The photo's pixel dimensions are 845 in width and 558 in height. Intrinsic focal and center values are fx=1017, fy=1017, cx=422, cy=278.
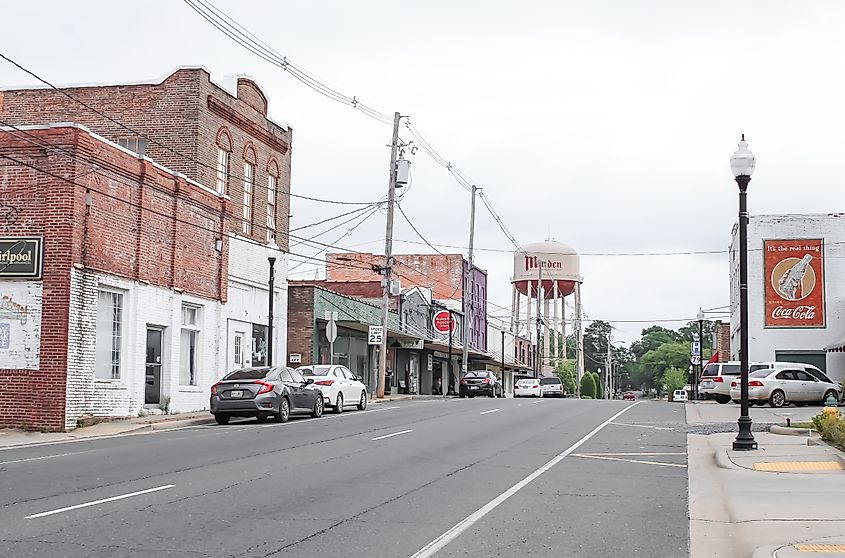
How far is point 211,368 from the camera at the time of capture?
3147 centimetres

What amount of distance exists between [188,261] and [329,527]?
21079mm

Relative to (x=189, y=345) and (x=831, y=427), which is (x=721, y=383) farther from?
(x=831, y=427)

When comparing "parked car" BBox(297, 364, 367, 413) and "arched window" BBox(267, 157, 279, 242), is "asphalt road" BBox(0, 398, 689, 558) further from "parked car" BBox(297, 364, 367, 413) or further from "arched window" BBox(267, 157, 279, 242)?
"arched window" BBox(267, 157, 279, 242)

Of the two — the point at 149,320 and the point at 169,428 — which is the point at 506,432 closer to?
the point at 169,428

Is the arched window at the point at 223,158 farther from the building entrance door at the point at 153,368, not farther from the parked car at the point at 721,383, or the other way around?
the parked car at the point at 721,383

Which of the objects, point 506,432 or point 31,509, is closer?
point 31,509

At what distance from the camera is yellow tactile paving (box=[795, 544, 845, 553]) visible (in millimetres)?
8547

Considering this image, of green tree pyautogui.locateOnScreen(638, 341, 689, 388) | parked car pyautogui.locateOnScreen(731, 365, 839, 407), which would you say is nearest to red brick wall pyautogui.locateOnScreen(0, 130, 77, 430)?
parked car pyautogui.locateOnScreen(731, 365, 839, 407)

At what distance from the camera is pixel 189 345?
3058 cm

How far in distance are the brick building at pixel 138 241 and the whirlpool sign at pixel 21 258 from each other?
157 millimetres

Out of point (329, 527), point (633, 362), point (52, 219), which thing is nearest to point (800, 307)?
point (52, 219)

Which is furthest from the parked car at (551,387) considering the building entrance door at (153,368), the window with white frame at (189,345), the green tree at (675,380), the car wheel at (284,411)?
the green tree at (675,380)

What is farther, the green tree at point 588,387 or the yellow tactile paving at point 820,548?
the green tree at point 588,387

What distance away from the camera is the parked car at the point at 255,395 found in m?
24.7
